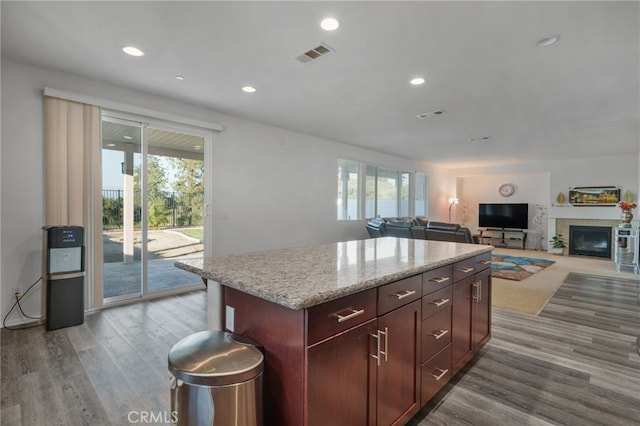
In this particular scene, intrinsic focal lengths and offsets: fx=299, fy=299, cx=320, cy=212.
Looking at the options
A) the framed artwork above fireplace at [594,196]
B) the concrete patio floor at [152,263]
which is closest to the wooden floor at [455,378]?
the concrete patio floor at [152,263]

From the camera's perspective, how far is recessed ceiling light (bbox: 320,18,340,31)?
2203 millimetres

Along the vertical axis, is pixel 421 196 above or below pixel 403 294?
above

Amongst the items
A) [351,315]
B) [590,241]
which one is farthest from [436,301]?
[590,241]

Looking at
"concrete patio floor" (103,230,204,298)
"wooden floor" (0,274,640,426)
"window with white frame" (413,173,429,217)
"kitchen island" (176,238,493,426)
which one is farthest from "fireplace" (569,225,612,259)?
"concrete patio floor" (103,230,204,298)

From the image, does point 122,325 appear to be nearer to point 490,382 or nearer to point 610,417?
point 490,382

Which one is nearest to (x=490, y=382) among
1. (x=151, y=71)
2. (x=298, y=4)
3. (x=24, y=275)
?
(x=298, y=4)

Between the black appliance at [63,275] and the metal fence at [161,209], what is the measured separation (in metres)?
0.56

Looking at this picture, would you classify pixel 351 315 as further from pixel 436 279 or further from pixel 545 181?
pixel 545 181

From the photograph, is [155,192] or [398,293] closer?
[398,293]

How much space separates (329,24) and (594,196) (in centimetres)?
908

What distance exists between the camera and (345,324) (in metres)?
1.24

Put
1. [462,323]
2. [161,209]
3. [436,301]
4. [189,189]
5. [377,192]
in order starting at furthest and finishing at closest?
1. [377,192]
2. [189,189]
3. [161,209]
4. [462,323]
5. [436,301]

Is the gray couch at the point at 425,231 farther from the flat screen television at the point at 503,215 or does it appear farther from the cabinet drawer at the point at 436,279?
the flat screen television at the point at 503,215

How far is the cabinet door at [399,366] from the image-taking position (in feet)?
4.69
